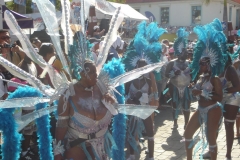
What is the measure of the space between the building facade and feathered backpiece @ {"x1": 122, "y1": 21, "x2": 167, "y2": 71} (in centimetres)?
2644

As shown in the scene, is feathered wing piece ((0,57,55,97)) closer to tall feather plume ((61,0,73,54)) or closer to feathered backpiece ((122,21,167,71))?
tall feather plume ((61,0,73,54))

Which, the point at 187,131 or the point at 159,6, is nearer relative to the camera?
the point at 187,131

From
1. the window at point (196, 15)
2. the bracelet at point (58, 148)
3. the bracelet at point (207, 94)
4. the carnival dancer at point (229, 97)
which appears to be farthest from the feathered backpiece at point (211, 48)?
the window at point (196, 15)

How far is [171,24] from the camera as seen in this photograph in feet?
109

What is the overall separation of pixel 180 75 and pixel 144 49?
1927 mm

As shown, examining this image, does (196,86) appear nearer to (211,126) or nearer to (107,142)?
(211,126)

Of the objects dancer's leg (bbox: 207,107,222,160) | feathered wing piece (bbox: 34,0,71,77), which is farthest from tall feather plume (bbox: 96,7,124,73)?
dancer's leg (bbox: 207,107,222,160)

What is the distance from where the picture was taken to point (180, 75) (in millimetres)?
7109

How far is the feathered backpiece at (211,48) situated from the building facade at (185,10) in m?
27.0

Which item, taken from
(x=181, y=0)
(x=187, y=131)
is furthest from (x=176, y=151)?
(x=181, y=0)

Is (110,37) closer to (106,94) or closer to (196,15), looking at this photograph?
(106,94)

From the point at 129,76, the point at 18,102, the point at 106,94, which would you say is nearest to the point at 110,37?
the point at 129,76

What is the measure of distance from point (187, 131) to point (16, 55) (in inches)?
130

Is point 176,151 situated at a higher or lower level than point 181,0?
lower
